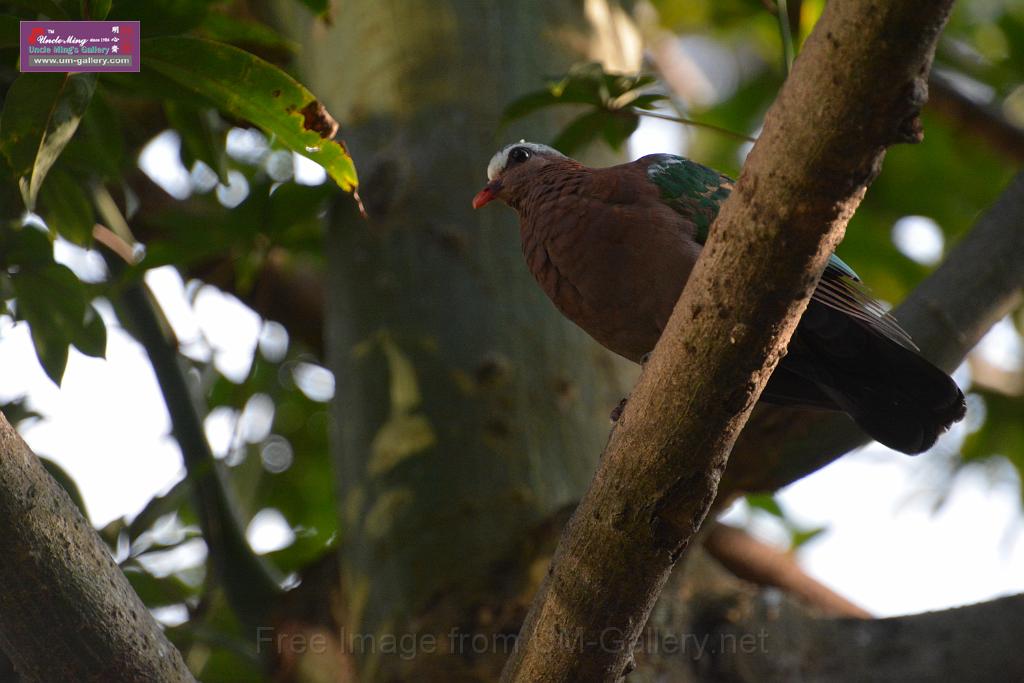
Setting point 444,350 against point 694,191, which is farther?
point 444,350

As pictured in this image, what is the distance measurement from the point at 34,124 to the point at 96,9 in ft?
0.97

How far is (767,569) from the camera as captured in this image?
12.5ft

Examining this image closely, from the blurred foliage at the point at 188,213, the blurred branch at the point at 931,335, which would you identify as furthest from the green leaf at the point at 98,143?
the blurred branch at the point at 931,335

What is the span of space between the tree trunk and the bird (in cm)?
62

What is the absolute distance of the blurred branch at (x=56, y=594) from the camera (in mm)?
1615

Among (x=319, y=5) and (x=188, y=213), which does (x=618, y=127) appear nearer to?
(x=319, y=5)

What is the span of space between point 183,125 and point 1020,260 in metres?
2.29

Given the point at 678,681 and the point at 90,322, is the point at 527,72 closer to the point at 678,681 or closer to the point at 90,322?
the point at 90,322

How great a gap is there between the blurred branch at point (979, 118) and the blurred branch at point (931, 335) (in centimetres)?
175

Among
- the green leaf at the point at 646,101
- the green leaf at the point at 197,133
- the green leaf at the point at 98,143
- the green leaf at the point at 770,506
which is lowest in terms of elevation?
the green leaf at the point at 98,143

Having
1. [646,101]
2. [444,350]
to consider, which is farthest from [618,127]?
[444,350]

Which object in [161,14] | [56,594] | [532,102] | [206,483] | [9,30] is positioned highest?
[532,102]

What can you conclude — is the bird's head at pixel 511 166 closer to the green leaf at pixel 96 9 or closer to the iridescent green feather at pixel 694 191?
the iridescent green feather at pixel 694 191

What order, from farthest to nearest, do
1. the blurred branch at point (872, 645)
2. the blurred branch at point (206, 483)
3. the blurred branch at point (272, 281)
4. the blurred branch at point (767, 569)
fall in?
1. the blurred branch at point (272, 281)
2. the blurred branch at point (767, 569)
3. the blurred branch at point (206, 483)
4. the blurred branch at point (872, 645)
